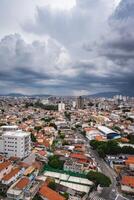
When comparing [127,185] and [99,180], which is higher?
[99,180]

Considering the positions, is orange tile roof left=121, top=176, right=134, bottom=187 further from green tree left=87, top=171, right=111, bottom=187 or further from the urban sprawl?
green tree left=87, top=171, right=111, bottom=187

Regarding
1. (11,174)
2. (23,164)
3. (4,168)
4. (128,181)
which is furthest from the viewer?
(23,164)

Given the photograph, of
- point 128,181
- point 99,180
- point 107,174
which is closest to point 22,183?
point 99,180

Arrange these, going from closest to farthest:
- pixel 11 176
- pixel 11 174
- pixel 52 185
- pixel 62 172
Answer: pixel 52 185 → pixel 11 176 → pixel 11 174 → pixel 62 172

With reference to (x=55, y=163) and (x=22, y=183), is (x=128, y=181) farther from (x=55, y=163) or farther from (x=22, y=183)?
(x=22, y=183)

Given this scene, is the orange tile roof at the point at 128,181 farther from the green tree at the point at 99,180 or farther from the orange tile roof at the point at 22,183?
the orange tile roof at the point at 22,183

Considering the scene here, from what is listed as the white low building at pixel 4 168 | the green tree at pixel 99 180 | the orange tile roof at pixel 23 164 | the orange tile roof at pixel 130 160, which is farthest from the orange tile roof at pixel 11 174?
the orange tile roof at pixel 130 160

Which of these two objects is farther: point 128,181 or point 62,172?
point 62,172
